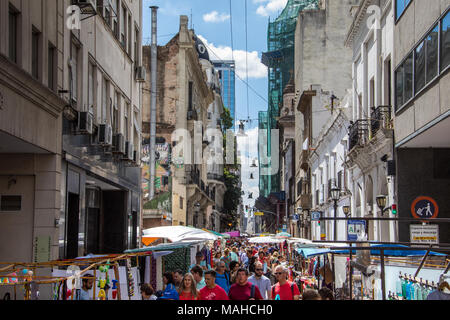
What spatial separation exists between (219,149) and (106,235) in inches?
1855

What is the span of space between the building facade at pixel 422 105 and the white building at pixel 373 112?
866 millimetres

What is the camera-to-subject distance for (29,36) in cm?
1424

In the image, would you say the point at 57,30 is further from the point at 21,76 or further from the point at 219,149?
the point at 219,149

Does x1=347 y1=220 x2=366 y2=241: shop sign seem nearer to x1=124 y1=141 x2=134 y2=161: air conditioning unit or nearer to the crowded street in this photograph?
the crowded street

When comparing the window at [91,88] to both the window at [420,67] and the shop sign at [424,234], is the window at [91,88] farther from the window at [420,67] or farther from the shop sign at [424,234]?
the shop sign at [424,234]

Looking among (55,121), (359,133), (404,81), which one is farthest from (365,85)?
(55,121)

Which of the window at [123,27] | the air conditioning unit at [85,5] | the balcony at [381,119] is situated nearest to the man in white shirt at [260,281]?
the air conditioning unit at [85,5]

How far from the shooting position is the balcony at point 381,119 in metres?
22.1

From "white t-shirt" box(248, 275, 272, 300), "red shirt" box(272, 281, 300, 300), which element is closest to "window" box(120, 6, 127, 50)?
"white t-shirt" box(248, 275, 272, 300)

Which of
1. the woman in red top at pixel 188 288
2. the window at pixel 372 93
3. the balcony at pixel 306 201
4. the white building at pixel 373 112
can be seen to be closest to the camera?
the woman in red top at pixel 188 288

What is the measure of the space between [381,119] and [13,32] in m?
13.1

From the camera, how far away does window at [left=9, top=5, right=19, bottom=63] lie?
13507 millimetres
